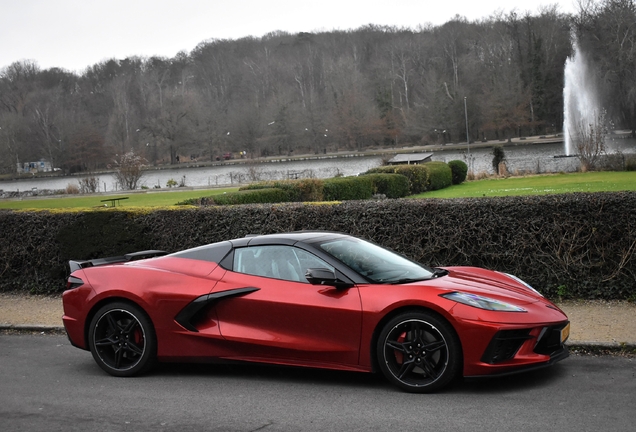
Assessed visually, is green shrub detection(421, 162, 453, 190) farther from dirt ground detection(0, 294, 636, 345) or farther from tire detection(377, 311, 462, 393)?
tire detection(377, 311, 462, 393)

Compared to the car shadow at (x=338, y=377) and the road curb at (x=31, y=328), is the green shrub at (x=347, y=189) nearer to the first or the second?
the road curb at (x=31, y=328)

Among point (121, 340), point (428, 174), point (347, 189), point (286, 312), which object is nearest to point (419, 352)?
point (286, 312)

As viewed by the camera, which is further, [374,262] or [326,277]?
[374,262]

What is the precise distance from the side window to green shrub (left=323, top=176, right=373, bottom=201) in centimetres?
2261

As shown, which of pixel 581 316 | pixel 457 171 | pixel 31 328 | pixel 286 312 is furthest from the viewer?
pixel 457 171

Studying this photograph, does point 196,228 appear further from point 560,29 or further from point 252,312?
point 560,29

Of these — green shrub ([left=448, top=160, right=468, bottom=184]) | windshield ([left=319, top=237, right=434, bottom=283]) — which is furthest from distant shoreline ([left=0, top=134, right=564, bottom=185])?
windshield ([left=319, top=237, right=434, bottom=283])

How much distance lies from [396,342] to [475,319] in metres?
0.71

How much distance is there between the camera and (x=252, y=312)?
6.71 m

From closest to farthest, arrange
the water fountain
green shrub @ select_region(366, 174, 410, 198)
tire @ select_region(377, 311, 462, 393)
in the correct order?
tire @ select_region(377, 311, 462, 393)
green shrub @ select_region(366, 174, 410, 198)
the water fountain

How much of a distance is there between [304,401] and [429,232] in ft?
16.8

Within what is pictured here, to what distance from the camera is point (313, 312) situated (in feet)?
21.2

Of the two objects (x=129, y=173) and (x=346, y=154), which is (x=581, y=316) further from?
(x=346, y=154)

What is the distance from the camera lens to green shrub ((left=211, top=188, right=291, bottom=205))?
20844mm
